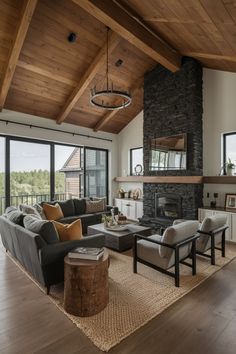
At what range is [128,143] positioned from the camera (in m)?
8.01

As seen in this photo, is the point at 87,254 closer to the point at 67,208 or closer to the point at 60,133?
the point at 67,208

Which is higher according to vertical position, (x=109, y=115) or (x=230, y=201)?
(x=109, y=115)

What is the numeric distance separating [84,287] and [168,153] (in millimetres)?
4464

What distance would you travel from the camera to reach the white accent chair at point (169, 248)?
277 centimetres

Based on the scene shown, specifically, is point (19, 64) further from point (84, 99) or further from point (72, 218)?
point (72, 218)

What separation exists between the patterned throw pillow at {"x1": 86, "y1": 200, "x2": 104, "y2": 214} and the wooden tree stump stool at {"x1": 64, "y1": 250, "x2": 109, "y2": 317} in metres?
3.68

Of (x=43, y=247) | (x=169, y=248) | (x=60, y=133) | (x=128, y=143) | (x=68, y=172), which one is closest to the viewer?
(x=43, y=247)

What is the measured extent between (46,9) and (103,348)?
4.97 metres

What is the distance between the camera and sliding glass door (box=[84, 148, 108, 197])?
24.8 ft

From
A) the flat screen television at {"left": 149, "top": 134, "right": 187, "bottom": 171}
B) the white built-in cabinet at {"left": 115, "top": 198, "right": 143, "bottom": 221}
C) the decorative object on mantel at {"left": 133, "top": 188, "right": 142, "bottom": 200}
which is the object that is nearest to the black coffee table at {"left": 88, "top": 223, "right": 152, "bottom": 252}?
the flat screen television at {"left": 149, "top": 134, "right": 187, "bottom": 171}

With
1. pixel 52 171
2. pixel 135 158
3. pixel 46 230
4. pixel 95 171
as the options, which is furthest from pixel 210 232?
pixel 95 171

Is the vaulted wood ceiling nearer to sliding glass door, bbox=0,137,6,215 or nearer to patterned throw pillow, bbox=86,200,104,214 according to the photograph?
sliding glass door, bbox=0,137,6,215

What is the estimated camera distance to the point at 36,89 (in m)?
5.33

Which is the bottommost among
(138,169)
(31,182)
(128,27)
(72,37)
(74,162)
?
(31,182)
